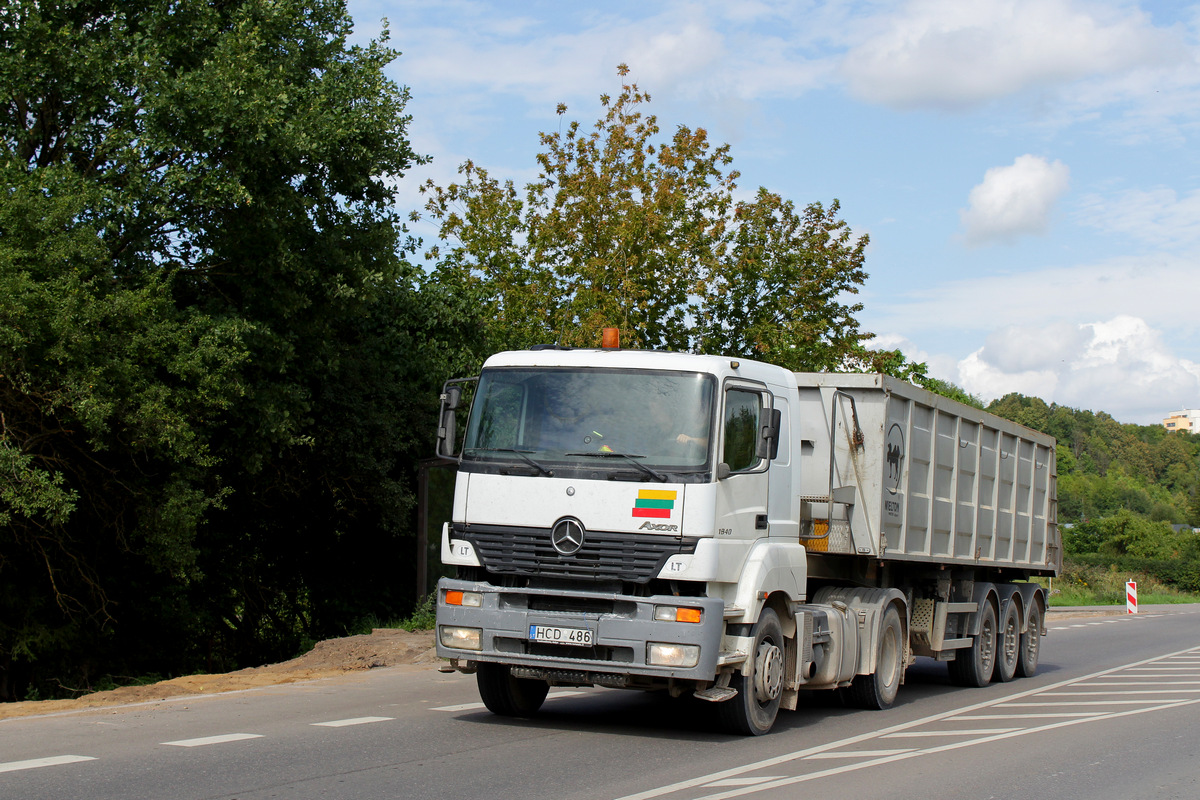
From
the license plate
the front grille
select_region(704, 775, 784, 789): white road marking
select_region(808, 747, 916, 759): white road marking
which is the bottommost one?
select_region(808, 747, 916, 759): white road marking

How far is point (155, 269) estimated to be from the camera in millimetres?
16766

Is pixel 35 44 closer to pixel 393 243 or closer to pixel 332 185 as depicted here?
pixel 332 185

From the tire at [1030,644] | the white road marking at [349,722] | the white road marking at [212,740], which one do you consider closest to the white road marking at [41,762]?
the white road marking at [212,740]

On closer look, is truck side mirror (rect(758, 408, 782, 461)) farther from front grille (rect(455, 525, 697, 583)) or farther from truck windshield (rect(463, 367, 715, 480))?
front grille (rect(455, 525, 697, 583))

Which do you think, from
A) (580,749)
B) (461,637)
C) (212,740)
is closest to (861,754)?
(580,749)

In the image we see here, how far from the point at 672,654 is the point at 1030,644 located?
367 inches

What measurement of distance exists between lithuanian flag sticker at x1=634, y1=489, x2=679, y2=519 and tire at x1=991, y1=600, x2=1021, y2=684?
808 cm

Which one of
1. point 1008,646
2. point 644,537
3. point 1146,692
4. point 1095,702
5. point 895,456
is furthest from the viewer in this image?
point 1008,646

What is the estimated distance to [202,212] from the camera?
663 inches

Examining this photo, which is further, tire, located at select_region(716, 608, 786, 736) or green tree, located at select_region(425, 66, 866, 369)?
green tree, located at select_region(425, 66, 866, 369)

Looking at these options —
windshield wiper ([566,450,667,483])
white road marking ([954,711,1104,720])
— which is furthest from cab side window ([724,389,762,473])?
white road marking ([954,711,1104,720])

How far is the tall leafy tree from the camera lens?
14336mm

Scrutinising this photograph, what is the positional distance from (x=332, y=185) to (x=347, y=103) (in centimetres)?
139

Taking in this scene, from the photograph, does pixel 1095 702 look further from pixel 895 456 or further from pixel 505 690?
pixel 505 690
